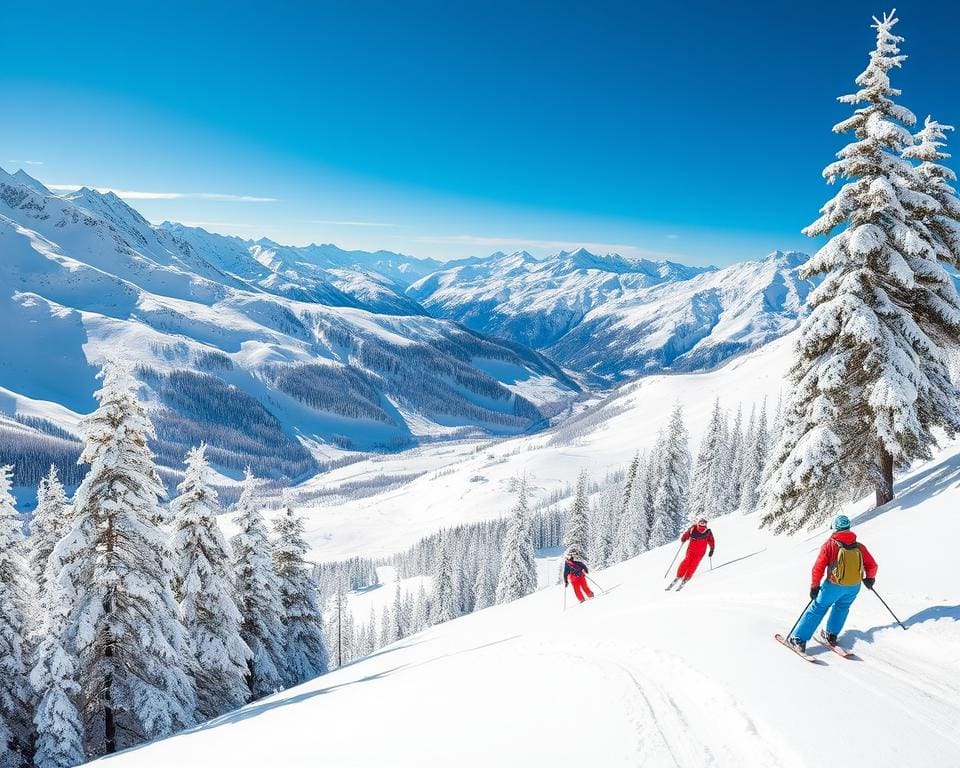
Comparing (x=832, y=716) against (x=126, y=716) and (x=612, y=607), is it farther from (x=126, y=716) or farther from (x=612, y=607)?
(x=126, y=716)

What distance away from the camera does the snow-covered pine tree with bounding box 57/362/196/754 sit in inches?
691

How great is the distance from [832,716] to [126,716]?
21.7 meters

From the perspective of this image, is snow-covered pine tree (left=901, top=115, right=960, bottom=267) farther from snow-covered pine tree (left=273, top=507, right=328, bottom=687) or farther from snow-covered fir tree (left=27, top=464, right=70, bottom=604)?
snow-covered fir tree (left=27, top=464, right=70, bottom=604)

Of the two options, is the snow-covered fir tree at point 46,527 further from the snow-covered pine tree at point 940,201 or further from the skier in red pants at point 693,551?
the snow-covered pine tree at point 940,201

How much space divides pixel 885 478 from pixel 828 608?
30.2ft

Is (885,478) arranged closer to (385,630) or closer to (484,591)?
(484,591)

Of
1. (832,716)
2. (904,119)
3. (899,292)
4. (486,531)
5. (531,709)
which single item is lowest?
(486,531)

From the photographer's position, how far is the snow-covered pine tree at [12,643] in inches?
741

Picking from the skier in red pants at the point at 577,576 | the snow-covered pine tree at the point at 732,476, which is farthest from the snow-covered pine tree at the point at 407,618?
the skier in red pants at the point at 577,576

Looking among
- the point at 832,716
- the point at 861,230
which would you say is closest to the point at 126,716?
the point at 832,716

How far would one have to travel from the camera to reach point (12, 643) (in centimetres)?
1909

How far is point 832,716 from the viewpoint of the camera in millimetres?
6723

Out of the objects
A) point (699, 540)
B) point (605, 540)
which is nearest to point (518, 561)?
point (605, 540)

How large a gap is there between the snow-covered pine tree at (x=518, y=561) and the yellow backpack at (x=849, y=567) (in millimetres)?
40367
